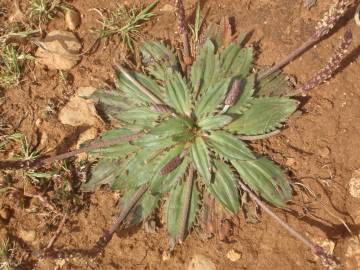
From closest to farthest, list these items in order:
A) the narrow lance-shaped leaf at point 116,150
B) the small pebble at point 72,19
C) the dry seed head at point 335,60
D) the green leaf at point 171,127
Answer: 1. the dry seed head at point 335,60
2. the green leaf at point 171,127
3. the narrow lance-shaped leaf at point 116,150
4. the small pebble at point 72,19

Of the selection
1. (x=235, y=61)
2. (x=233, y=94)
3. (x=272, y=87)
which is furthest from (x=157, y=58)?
(x=272, y=87)

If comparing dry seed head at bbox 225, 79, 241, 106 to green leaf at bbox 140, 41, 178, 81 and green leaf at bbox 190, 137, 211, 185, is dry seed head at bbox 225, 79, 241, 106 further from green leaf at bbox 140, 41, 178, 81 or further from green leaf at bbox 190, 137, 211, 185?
green leaf at bbox 140, 41, 178, 81

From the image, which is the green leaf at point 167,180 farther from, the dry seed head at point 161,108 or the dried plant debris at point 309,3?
the dried plant debris at point 309,3

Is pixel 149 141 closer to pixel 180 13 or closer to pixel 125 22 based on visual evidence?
pixel 180 13

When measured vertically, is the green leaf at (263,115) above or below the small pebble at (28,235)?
above

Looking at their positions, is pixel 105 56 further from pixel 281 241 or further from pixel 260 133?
pixel 281 241

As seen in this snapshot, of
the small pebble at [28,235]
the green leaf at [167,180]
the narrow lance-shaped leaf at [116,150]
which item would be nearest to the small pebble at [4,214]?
the small pebble at [28,235]

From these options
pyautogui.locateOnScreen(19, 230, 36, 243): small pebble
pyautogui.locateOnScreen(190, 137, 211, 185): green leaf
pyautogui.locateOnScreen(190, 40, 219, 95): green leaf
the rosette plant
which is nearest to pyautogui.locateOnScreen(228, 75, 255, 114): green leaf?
the rosette plant
